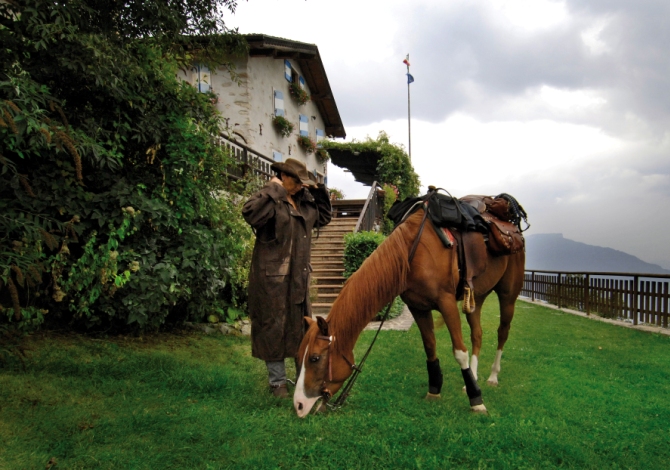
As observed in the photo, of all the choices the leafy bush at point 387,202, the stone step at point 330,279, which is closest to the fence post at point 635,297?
the stone step at point 330,279

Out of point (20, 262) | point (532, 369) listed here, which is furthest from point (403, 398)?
point (20, 262)

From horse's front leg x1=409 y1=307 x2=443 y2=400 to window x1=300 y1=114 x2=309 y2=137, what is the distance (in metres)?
16.7

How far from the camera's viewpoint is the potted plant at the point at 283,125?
54.9 ft

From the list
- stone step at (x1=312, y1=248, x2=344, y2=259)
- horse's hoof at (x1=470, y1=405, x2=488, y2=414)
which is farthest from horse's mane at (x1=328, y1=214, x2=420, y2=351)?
stone step at (x1=312, y1=248, x2=344, y2=259)

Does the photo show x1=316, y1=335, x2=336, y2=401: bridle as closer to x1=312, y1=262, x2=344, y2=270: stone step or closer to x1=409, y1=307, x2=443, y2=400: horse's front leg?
x1=409, y1=307, x2=443, y2=400: horse's front leg

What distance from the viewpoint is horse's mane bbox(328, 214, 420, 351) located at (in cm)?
340

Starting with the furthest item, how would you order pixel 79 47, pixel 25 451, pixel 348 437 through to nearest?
pixel 79 47, pixel 348 437, pixel 25 451

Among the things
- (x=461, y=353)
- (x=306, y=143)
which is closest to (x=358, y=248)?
(x=461, y=353)

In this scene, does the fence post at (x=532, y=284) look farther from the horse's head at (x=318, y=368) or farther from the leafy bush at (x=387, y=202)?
the horse's head at (x=318, y=368)

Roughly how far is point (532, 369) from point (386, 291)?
3.15 meters

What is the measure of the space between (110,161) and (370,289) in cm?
285

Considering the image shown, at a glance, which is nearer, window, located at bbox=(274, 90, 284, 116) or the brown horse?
the brown horse

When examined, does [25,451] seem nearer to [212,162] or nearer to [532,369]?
[212,162]

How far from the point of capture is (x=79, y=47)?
12.7 ft
